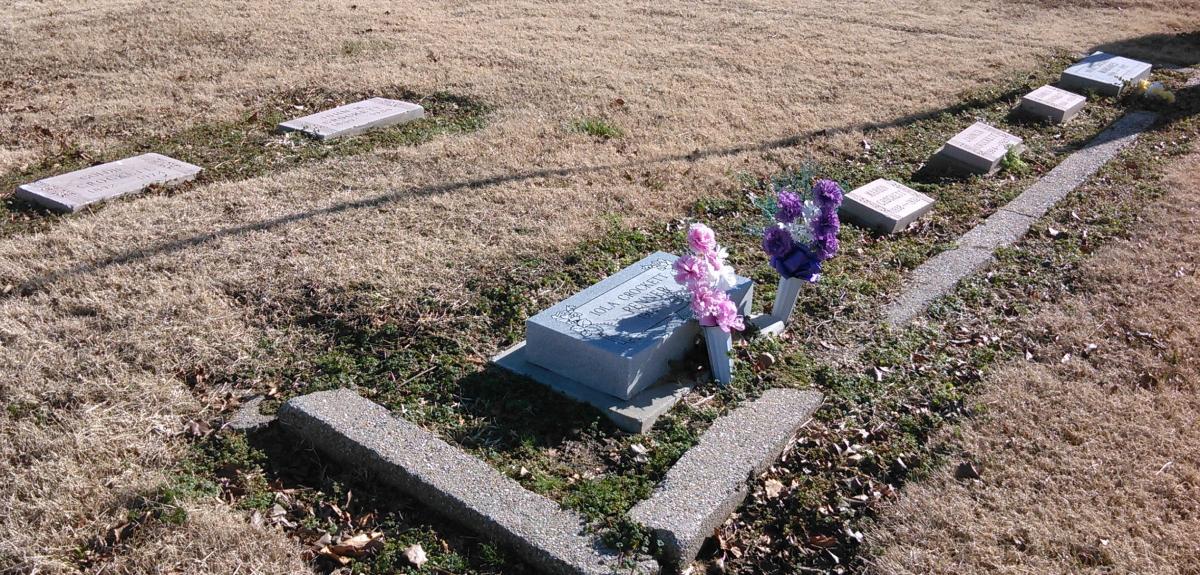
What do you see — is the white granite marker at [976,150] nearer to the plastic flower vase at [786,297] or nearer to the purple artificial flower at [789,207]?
the plastic flower vase at [786,297]

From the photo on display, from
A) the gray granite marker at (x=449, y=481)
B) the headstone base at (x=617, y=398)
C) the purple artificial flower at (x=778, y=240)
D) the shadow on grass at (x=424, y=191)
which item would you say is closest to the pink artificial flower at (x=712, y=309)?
the headstone base at (x=617, y=398)

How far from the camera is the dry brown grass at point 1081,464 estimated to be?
3.18 m

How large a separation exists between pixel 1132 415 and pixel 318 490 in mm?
3540

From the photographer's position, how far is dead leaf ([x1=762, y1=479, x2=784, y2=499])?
11.6 ft

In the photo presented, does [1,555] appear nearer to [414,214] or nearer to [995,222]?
[414,214]

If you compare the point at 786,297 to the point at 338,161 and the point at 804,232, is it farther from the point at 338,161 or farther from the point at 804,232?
the point at 338,161

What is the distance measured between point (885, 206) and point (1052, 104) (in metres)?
3.82

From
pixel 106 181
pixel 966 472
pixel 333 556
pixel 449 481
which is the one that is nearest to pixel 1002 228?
pixel 966 472

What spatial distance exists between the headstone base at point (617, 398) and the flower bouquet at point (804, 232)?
0.80 metres

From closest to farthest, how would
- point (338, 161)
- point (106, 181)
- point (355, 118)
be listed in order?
point (106, 181) → point (338, 161) → point (355, 118)

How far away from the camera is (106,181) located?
20.1ft

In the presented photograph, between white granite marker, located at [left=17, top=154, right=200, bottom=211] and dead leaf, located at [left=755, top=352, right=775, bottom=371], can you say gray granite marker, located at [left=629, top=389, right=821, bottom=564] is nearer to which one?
dead leaf, located at [left=755, top=352, right=775, bottom=371]

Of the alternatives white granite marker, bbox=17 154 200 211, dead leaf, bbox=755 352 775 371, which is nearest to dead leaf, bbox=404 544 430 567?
dead leaf, bbox=755 352 775 371

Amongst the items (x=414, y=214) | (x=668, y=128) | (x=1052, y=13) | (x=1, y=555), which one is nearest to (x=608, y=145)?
(x=668, y=128)
